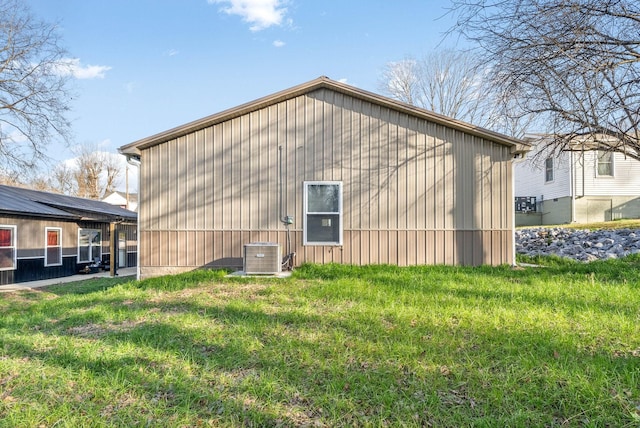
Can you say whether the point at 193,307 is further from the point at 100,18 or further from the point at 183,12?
the point at 100,18

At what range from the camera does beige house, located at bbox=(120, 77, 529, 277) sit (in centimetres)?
763

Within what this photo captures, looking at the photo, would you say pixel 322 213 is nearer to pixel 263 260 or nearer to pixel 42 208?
pixel 263 260

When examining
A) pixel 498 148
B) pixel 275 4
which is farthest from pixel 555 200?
pixel 275 4

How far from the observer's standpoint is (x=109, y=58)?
38.8 ft

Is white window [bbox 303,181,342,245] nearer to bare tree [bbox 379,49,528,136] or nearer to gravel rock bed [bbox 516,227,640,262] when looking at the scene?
gravel rock bed [bbox 516,227,640,262]

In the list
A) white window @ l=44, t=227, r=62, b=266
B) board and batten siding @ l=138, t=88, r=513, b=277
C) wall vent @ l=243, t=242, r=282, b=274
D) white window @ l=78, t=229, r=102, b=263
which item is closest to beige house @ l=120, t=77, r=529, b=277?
board and batten siding @ l=138, t=88, r=513, b=277

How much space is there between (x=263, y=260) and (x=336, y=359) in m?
4.00

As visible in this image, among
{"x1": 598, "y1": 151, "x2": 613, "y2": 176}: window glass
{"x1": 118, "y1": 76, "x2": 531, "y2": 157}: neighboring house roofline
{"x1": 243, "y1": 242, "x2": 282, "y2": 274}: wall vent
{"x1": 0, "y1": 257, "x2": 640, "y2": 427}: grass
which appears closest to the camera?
{"x1": 0, "y1": 257, "x2": 640, "y2": 427}: grass

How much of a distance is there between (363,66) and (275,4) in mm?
2801

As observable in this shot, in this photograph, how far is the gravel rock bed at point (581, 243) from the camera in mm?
8641

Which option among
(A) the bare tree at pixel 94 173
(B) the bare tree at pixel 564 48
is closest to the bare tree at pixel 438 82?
(B) the bare tree at pixel 564 48

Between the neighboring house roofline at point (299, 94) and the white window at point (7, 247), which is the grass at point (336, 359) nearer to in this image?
the neighboring house roofline at point (299, 94)

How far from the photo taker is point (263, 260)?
6898 millimetres

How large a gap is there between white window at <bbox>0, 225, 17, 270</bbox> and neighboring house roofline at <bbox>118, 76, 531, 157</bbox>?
7271mm
